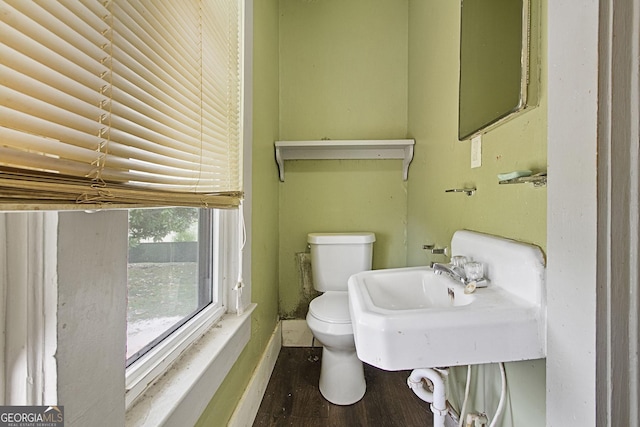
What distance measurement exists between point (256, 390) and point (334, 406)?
0.39 meters

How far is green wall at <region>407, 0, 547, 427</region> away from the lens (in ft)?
2.33

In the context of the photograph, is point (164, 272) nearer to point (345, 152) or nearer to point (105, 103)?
point (105, 103)

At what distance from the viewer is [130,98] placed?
529 mm

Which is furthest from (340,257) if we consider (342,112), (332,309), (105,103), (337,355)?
(105,103)

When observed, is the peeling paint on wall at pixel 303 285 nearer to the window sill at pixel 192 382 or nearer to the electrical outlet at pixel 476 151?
the window sill at pixel 192 382

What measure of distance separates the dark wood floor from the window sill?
1.58 ft

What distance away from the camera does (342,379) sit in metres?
1.36

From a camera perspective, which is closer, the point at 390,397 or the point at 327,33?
the point at 390,397

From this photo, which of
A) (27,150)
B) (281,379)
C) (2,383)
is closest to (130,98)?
(27,150)

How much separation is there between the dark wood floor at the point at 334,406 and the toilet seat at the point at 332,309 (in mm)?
423

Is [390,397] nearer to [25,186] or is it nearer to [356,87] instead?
[25,186]

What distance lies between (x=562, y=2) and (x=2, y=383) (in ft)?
4.18

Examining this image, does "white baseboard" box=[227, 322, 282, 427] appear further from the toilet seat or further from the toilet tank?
the toilet tank

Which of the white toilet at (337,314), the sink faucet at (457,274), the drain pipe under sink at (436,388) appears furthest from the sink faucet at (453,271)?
the white toilet at (337,314)
